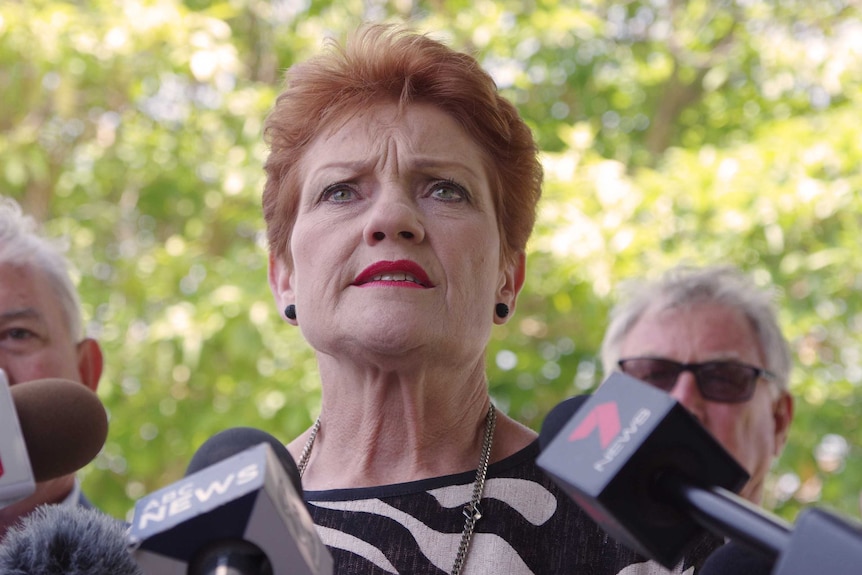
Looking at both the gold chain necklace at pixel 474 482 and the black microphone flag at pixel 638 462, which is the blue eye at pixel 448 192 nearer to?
the gold chain necklace at pixel 474 482

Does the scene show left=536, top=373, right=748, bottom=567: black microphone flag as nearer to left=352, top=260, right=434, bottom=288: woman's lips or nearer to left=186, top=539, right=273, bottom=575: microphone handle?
left=186, top=539, right=273, bottom=575: microphone handle

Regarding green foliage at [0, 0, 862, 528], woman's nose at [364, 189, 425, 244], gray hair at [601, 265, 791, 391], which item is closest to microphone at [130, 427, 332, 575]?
woman's nose at [364, 189, 425, 244]

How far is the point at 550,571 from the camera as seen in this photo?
197 centimetres

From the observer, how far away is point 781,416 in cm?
382

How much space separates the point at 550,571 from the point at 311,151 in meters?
1.01

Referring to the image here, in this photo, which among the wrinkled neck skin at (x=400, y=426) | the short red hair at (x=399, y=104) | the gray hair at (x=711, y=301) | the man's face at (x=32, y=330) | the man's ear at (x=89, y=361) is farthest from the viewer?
the gray hair at (x=711, y=301)

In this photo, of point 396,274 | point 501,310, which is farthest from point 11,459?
point 501,310

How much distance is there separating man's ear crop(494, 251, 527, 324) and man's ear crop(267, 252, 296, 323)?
468 mm

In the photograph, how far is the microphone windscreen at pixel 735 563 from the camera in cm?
127

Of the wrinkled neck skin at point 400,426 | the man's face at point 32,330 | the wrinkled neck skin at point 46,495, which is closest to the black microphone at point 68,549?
the wrinkled neck skin at point 400,426

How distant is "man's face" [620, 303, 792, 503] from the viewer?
11.6 ft

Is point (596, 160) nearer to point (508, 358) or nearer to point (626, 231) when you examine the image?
point (626, 231)

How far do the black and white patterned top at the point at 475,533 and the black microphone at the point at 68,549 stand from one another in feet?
2.79

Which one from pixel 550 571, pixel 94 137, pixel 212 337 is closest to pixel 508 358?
pixel 212 337
